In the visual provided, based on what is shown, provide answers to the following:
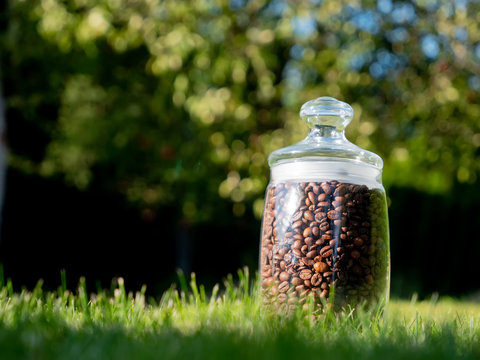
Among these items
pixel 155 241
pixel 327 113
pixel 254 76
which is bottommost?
pixel 155 241

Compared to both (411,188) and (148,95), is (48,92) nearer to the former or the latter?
(148,95)

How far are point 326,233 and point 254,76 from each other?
20.0ft

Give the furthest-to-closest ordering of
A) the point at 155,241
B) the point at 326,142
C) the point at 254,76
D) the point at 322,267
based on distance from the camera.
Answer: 1. the point at 155,241
2. the point at 254,76
3. the point at 326,142
4. the point at 322,267

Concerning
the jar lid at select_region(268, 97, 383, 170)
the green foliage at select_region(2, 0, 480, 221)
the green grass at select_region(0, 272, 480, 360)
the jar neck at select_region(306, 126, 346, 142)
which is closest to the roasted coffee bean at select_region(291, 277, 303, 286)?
the green grass at select_region(0, 272, 480, 360)

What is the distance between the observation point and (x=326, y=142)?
104 inches

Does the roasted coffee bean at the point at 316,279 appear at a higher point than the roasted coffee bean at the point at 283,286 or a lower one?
higher

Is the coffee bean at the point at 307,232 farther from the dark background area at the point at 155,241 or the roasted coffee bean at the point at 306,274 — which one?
the dark background area at the point at 155,241

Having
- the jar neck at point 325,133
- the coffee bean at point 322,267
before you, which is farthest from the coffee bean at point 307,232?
the jar neck at point 325,133

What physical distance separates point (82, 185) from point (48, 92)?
63.9 inches

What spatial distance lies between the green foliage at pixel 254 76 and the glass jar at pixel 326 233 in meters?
3.27

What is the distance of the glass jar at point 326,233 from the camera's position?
2.38 metres

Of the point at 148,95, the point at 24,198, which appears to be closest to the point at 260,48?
the point at 148,95

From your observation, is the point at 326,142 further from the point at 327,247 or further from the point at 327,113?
the point at 327,247

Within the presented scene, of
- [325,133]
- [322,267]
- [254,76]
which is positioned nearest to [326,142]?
[325,133]
